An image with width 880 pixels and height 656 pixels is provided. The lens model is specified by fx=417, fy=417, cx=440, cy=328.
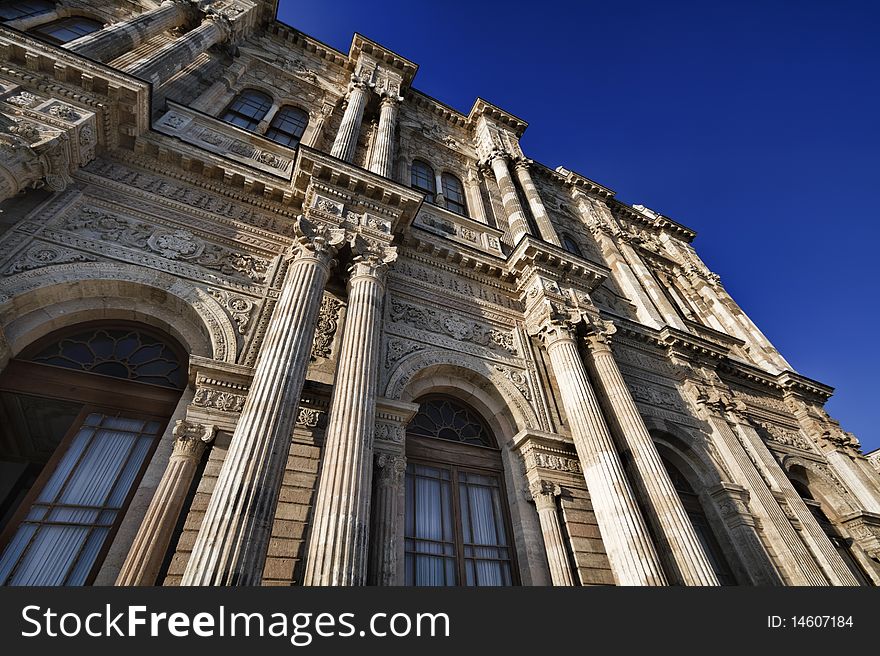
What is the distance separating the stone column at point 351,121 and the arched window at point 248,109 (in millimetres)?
2179

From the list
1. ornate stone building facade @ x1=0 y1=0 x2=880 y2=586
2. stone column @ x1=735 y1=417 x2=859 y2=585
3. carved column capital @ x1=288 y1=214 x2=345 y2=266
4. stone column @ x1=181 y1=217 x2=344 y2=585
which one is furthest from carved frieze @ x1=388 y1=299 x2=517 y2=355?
stone column @ x1=735 y1=417 x2=859 y2=585

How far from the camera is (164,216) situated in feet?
23.5

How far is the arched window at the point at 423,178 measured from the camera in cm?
1301

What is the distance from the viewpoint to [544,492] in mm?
6984

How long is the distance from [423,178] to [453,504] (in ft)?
33.7

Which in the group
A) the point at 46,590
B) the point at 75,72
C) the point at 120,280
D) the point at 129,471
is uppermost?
the point at 75,72

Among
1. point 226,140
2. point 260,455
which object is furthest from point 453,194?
point 260,455

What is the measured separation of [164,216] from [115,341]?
2.33m

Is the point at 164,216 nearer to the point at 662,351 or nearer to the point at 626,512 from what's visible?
the point at 626,512

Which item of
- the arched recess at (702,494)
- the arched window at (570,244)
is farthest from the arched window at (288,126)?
the arched recess at (702,494)

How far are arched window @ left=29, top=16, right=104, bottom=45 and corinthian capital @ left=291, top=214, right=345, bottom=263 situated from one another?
8.09 m

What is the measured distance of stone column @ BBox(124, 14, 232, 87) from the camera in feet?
27.0

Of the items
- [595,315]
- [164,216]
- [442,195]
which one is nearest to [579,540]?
[595,315]

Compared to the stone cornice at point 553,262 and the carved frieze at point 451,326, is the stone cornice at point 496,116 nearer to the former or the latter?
the stone cornice at point 553,262
